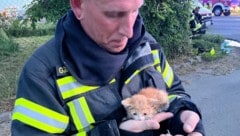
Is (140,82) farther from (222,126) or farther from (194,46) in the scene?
(194,46)

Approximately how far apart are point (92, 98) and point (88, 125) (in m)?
0.10

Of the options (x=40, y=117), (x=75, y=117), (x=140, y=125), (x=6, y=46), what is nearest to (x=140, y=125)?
(x=140, y=125)

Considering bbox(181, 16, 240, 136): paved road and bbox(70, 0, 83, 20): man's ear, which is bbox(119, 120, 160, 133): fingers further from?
bbox(181, 16, 240, 136): paved road

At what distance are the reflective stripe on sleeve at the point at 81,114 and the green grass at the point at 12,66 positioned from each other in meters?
4.47

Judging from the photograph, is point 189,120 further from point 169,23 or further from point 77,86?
point 169,23

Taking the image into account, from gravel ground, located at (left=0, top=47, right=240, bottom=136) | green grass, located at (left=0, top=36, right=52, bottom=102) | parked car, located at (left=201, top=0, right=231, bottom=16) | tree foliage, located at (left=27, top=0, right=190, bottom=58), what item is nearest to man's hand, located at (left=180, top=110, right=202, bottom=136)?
green grass, located at (left=0, top=36, right=52, bottom=102)

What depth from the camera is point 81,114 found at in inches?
58.8

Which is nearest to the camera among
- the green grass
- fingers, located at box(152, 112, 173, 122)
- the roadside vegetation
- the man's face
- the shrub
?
the man's face

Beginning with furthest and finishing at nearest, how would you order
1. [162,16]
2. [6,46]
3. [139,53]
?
[6,46]
[162,16]
[139,53]

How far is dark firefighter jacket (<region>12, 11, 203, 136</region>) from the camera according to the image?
1464mm

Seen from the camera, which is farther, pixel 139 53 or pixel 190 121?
pixel 139 53

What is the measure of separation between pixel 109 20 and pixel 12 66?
6.11m

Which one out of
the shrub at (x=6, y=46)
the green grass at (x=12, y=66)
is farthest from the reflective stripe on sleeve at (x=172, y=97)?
the shrub at (x=6, y=46)

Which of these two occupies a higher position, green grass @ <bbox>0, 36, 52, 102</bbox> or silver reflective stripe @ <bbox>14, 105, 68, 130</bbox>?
silver reflective stripe @ <bbox>14, 105, 68, 130</bbox>
